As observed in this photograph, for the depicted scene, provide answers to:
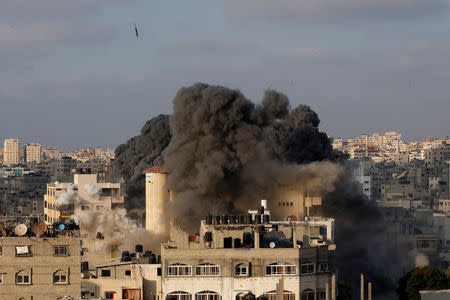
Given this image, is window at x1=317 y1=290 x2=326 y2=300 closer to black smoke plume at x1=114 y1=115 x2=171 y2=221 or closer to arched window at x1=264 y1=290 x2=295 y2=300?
arched window at x1=264 y1=290 x2=295 y2=300

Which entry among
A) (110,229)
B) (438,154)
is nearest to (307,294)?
(110,229)

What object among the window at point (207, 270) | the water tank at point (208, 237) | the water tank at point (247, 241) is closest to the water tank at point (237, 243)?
the water tank at point (247, 241)

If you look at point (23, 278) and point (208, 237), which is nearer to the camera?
point (23, 278)

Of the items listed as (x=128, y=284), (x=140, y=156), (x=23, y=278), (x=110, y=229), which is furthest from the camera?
(x=140, y=156)

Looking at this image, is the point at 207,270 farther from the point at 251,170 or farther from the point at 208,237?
the point at 251,170

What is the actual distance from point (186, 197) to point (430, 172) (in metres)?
77.3

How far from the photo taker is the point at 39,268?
3803 centimetres

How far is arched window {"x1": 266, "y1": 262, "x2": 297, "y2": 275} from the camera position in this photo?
3984cm

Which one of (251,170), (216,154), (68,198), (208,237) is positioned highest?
(216,154)

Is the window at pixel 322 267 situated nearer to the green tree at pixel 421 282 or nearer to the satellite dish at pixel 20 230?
the green tree at pixel 421 282

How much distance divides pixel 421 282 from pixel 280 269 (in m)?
11.7

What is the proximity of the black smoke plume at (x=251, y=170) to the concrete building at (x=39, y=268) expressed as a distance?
1835cm

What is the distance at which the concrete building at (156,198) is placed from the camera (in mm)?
60062

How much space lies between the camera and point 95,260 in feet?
184
